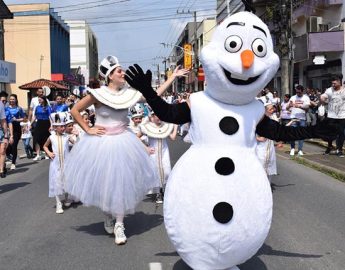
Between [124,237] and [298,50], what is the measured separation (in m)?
30.2

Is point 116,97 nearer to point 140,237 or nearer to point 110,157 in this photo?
point 110,157

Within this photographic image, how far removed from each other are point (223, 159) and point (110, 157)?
6.70 feet

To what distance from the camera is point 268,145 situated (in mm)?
8961

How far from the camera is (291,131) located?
4688mm

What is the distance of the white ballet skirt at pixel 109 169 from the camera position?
19.5ft

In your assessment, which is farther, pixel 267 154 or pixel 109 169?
pixel 267 154

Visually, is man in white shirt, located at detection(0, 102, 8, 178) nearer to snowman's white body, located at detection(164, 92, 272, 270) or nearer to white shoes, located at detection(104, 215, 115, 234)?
white shoes, located at detection(104, 215, 115, 234)

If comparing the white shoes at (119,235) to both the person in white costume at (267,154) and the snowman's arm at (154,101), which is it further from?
the person in white costume at (267,154)

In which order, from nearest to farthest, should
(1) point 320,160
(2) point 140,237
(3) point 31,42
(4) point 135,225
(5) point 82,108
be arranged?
(5) point 82,108 < (2) point 140,237 < (4) point 135,225 < (1) point 320,160 < (3) point 31,42

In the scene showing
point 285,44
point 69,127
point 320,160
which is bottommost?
point 320,160

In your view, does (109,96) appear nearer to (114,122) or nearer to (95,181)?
(114,122)

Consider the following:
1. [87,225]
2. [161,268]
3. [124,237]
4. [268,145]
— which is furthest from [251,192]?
[268,145]

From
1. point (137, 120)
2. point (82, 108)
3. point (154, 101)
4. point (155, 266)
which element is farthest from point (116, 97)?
point (137, 120)

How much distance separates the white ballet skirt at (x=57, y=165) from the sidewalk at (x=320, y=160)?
5.46 metres
